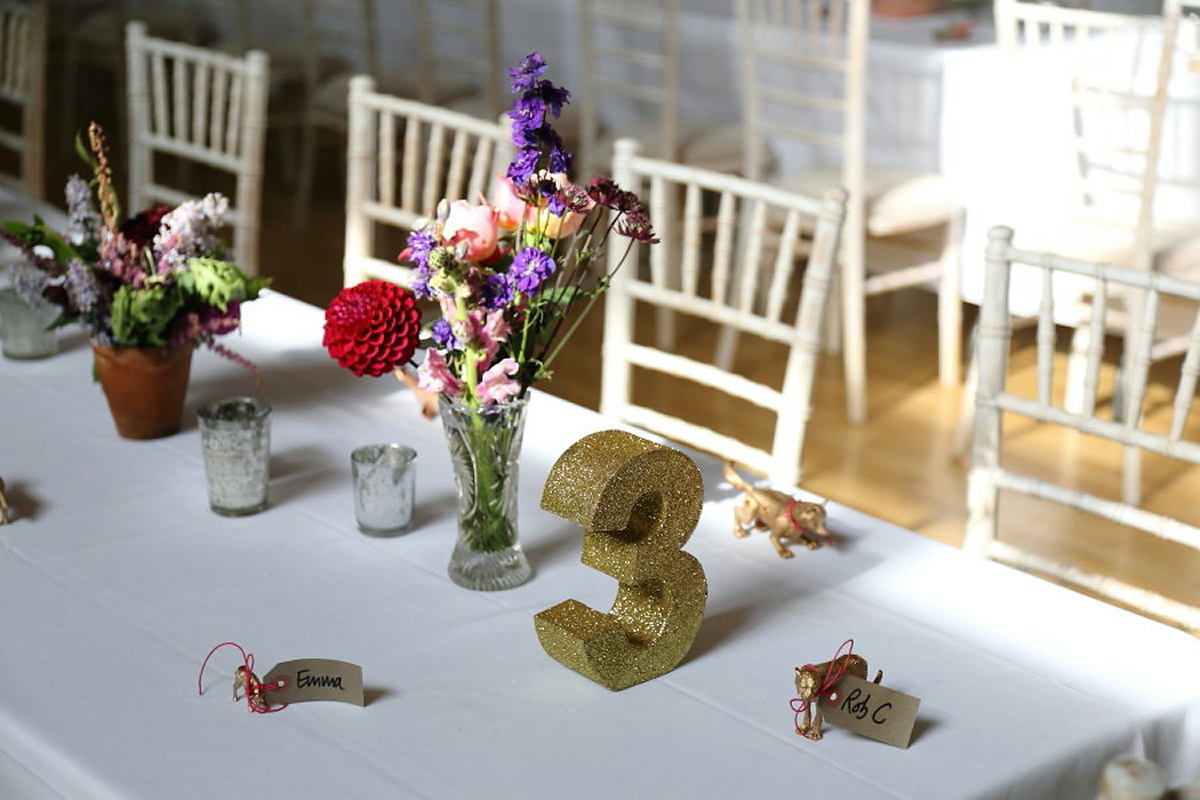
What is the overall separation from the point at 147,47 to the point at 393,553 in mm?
1573

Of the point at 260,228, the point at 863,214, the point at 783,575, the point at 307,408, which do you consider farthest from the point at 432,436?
the point at 260,228

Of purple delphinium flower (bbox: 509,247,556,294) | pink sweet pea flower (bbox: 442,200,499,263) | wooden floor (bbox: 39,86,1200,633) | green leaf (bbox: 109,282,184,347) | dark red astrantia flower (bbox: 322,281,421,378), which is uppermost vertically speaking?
pink sweet pea flower (bbox: 442,200,499,263)

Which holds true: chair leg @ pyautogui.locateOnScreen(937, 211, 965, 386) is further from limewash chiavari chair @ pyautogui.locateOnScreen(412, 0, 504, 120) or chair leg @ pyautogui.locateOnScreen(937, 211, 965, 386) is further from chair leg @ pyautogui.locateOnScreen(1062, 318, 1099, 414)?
limewash chiavari chair @ pyautogui.locateOnScreen(412, 0, 504, 120)

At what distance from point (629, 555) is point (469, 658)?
0.17 metres

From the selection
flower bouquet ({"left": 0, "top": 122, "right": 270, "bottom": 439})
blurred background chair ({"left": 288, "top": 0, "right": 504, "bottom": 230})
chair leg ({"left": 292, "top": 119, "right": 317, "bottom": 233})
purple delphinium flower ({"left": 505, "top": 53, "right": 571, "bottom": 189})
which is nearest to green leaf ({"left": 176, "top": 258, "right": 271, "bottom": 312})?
flower bouquet ({"left": 0, "top": 122, "right": 270, "bottom": 439})

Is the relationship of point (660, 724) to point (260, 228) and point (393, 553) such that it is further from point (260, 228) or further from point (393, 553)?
point (260, 228)

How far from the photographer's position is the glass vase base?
4.60 ft

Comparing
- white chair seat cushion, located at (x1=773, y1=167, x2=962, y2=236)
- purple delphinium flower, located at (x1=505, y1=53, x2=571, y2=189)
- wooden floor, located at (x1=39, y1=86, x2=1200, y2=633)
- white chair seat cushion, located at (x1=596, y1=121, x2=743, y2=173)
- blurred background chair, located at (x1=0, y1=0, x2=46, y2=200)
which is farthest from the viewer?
white chair seat cushion, located at (x1=596, y1=121, x2=743, y2=173)

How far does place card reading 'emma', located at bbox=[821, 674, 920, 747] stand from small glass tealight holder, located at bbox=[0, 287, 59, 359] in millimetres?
1154

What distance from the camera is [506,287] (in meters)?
1.29

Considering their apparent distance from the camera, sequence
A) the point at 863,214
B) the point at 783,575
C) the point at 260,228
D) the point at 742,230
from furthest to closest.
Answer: the point at 260,228, the point at 742,230, the point at 863,214, the point at 783,575

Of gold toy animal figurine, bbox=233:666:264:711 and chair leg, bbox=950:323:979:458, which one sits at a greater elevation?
gold toy animal figurine, bbox=233:666:264:711

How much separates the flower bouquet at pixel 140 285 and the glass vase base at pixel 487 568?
45cm

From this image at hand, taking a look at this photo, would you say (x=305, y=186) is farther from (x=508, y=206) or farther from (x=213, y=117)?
(x=508, y=206)
